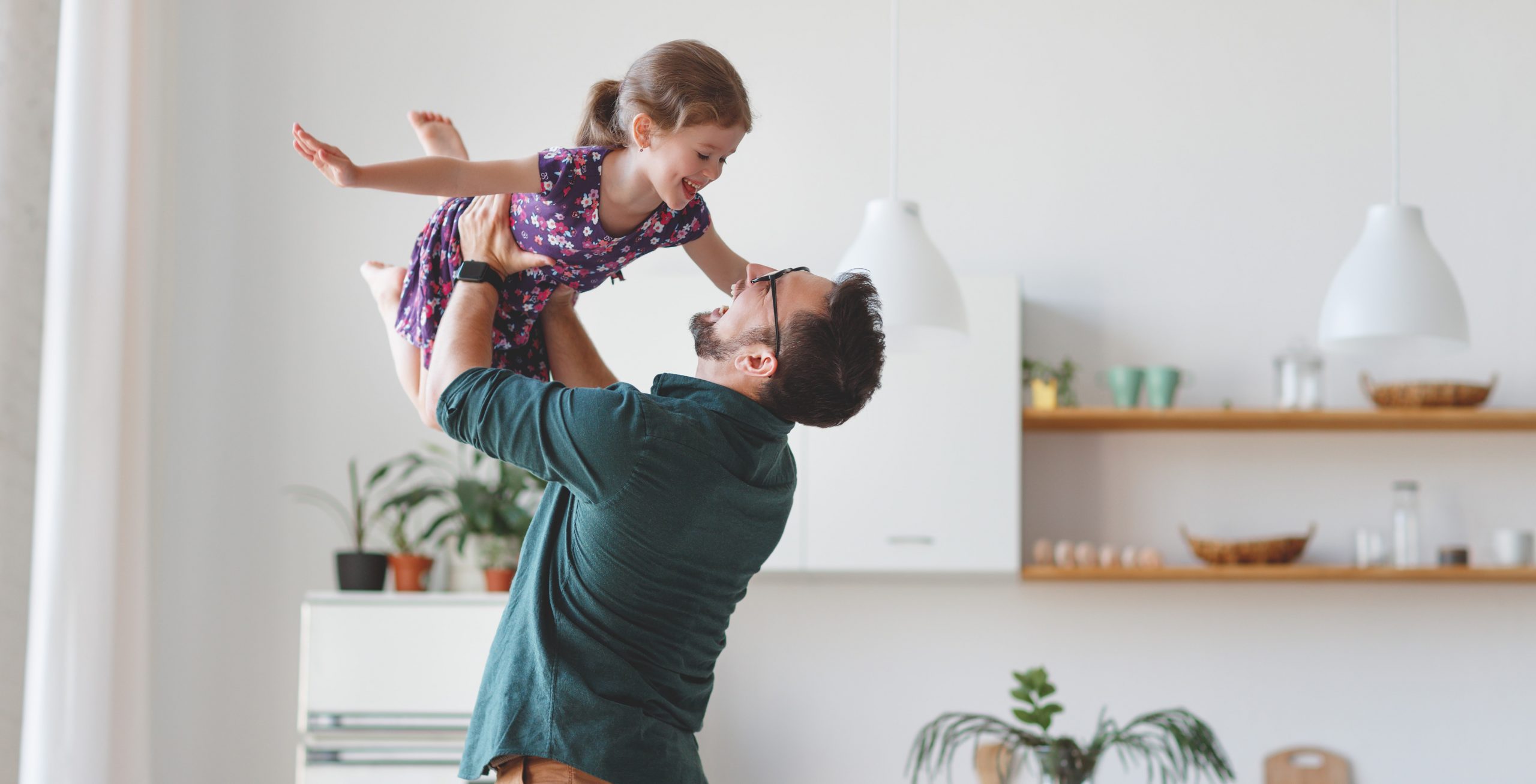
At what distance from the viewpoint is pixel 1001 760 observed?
12.1 feet

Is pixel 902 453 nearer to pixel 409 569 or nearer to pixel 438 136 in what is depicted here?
pixel 409 569

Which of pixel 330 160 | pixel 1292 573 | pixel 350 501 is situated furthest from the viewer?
pixel 350 501

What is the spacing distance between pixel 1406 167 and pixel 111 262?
3.89 metres

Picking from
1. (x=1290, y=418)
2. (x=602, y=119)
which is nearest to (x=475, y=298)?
(x=602, y=119)

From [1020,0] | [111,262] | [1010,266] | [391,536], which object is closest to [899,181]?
[1010,266]

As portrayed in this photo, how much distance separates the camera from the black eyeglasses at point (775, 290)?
5.67 feet

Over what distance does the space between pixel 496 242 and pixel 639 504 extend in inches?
16.3

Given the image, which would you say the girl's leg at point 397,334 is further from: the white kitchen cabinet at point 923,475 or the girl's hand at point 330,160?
the white kitchen cabinet at point 923,475

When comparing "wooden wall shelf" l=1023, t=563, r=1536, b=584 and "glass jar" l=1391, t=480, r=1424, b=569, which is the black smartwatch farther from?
"glass jar" l=1391, t=480, r=1424, b=569

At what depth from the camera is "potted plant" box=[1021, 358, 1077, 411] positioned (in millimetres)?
4059

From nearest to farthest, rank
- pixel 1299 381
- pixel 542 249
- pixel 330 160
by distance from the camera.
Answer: pixel 330 160
pixel 542 249
pixel 1299 381

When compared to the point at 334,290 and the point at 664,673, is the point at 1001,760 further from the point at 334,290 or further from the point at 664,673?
the point at 334,290

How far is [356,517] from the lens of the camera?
414 cm

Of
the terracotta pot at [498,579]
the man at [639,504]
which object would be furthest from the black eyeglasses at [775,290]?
the terracotta pot at [498,579]
